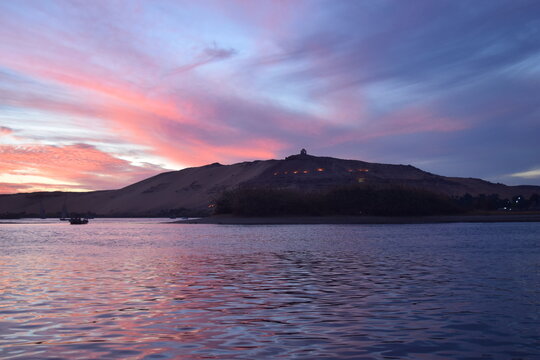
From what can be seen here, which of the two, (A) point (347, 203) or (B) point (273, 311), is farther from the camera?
(A) point (347, 203)

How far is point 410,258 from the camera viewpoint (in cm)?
3306

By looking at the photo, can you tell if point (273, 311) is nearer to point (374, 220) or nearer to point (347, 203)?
point (374, 220)

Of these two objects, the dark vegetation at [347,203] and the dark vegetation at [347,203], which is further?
the dark vegetation at [347,203]

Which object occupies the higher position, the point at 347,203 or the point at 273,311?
the point at 347,203

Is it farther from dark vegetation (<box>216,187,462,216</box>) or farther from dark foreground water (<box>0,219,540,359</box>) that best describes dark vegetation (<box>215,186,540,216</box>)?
dark foreground water (<box>0,219,540,359</box>)

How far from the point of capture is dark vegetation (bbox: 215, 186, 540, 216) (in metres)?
130

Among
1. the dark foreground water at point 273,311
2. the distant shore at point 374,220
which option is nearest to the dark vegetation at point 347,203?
the distant shore at point 374,220

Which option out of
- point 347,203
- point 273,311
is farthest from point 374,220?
point 273,311

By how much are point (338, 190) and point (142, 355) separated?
127m

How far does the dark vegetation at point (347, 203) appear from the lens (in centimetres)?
12950

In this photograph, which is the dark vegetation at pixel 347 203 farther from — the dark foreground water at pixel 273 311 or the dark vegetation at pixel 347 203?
the dark foreground water at pixel 273 311

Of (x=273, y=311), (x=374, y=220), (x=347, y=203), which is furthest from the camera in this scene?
(x=347, y=203)

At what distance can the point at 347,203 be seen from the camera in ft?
433

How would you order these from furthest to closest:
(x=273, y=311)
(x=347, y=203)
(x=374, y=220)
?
(x=347, y=203) → (x=374, y=220) → (x=273, y=311)
